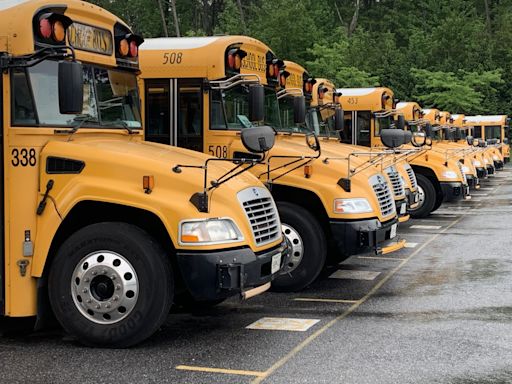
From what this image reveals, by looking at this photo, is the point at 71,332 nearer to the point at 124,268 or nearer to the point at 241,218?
the point at 124,268

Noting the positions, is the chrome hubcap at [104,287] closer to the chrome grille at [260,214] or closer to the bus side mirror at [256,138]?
the chrome grille at [260,214]

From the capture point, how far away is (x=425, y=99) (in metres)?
45.0

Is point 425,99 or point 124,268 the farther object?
point 425,99

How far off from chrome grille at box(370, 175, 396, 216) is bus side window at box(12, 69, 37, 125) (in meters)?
4.07

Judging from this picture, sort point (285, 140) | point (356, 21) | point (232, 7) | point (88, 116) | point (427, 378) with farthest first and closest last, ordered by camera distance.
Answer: point (356, 21) → point (232, 7) → point (285, 140) → point (88, 116) → point (427, 378)

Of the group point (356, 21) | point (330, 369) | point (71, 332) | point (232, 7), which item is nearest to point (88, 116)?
point (71, 332)

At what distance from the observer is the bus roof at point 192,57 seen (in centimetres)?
810

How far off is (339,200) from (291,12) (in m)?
36.6

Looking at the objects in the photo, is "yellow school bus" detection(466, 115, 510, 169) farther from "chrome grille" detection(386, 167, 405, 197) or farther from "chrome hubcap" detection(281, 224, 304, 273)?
"chrome hubcap" detection(281, 224, 304, 273)

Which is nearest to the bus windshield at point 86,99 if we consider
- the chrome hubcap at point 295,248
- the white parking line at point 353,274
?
the chrome hubcap at point 295,248

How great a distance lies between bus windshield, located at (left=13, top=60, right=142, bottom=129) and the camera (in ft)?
18.2

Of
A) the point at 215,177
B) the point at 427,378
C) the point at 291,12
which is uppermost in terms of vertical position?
the point at 291,12

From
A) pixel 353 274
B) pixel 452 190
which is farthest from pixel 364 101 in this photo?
pixel 353 274

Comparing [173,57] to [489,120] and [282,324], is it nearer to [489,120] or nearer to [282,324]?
[282,324]
